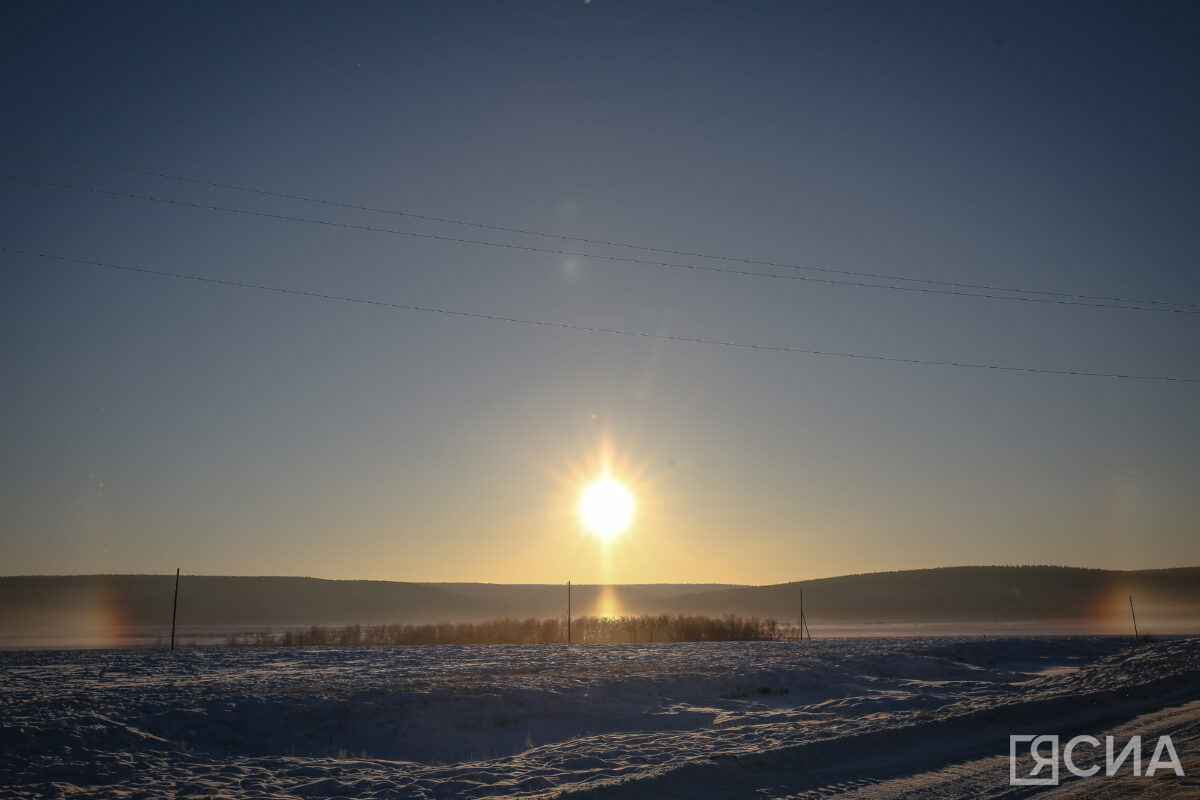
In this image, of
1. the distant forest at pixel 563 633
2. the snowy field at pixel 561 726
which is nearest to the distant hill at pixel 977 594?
the distant forest at pixel 563 633

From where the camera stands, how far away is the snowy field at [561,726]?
10211mm

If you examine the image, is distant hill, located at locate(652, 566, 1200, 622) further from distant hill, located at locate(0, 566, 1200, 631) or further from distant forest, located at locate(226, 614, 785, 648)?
distant forest, located at locate(226, 614, 785, 648)

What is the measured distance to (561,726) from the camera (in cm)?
1530

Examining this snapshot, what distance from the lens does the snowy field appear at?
10.2m

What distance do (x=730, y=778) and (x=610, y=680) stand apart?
902cm

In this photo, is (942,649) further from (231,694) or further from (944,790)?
(231,694)

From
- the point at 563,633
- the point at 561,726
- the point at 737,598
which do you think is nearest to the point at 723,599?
the point at 737,598

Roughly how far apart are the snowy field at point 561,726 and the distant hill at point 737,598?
109407 mm

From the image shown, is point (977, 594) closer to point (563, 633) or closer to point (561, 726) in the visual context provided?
point (563, 633)

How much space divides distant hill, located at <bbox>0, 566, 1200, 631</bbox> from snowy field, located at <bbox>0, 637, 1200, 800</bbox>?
109407 mm

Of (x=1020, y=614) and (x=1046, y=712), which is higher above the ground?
(x=1046, y=712)

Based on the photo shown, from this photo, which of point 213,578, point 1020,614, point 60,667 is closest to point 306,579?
point 213,578

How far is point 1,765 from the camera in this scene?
10609mm

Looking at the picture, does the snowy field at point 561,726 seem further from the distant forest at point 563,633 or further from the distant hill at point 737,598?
the distant hill at point 737,598
